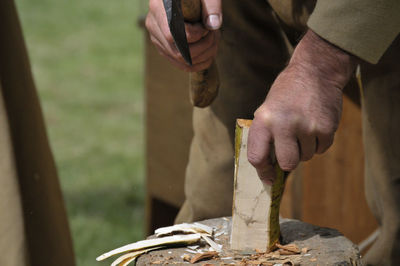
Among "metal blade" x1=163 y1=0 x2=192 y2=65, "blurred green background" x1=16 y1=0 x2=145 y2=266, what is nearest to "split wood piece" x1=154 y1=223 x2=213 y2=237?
"metal blade" x1=163 y1=0 x2=192 y2=65

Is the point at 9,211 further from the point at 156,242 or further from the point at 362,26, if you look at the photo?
the point at 362,26

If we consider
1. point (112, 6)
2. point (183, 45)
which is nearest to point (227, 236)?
point (183, 45)

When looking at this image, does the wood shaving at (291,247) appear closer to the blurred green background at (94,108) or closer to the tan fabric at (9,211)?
the tan fabric at (9,211)

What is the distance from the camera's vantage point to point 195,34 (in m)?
1.52

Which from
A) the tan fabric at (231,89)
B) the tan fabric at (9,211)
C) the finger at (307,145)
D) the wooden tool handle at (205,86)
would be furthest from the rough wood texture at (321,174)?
the tan fabric at (9,211)

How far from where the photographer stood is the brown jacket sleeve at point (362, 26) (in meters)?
1.28

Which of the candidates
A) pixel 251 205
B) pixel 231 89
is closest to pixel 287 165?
pixel 251 205

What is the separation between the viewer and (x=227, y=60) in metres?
1.82

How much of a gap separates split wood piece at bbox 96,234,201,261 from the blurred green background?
1.57m

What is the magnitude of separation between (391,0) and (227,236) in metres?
0.56

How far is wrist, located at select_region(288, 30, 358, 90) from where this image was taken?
1.30 metres

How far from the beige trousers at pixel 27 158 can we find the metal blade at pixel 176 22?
0.56m

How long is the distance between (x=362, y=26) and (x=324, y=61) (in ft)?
0.31

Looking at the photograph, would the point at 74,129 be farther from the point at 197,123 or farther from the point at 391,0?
the point at 391,0
